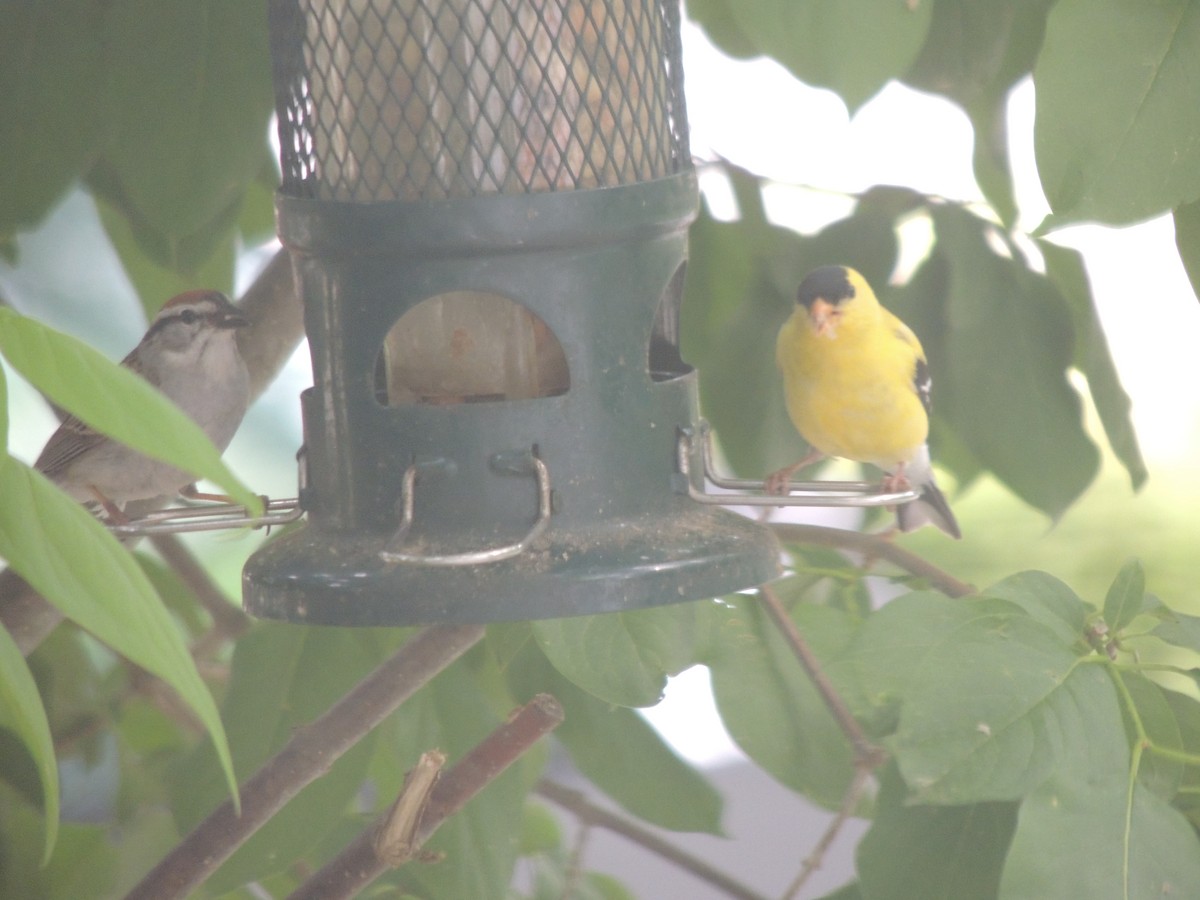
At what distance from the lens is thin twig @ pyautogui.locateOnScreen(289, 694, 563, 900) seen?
2.11 meters

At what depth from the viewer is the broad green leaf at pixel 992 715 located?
1.72 metres

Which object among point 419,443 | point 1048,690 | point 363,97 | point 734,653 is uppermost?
point 363,97

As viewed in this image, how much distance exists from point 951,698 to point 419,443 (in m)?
0.88

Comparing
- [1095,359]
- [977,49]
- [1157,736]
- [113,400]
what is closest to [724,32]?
[977,49]

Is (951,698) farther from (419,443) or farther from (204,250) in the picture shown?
(204,250)

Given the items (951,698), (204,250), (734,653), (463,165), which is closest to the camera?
(951,698)

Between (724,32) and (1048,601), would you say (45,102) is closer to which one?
(724,32)

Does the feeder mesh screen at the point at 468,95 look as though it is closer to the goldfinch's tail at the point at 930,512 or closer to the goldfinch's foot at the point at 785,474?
the goldfinch's foot at the point at 785,474

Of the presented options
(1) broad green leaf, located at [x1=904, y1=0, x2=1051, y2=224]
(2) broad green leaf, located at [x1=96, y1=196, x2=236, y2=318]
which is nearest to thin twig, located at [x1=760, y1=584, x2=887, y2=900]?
(1) broad green leaf, located at [x1=904, y1=0, x2=1051, y2=224]

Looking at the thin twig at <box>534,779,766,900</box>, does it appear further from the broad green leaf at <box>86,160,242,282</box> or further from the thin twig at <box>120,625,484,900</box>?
the broad green leaf at <box>86,160,242,282</box>

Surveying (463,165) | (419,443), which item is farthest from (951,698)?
(463,165)

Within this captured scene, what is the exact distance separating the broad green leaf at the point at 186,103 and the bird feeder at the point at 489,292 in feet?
0.62

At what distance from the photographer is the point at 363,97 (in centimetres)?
229

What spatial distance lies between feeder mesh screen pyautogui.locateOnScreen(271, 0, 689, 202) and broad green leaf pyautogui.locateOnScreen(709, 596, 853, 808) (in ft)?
2.44
